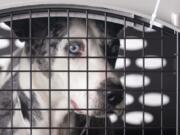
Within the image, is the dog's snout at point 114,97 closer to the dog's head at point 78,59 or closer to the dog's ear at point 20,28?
the dog's head at point 78,59

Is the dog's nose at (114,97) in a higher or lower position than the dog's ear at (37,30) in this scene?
lower

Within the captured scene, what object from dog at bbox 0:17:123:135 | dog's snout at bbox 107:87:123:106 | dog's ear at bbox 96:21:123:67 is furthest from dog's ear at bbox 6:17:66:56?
dog's snout at bbox 107:87:123:106

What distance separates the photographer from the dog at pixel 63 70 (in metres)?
0.94

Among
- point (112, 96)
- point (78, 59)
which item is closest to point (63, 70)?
point (78, 59)

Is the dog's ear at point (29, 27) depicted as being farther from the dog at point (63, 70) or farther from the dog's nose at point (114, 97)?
the dog's nose at point (114, 97)

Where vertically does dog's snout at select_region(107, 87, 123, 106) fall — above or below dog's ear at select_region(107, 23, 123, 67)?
below

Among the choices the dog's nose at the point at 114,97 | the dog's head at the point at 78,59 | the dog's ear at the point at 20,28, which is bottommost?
the dog's nose at the point at 114,97

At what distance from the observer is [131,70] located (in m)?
0.95

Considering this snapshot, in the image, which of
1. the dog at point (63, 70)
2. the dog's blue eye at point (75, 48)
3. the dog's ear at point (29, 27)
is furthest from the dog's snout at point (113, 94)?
the dog's ear at point (29, 27)

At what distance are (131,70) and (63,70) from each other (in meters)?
0.18

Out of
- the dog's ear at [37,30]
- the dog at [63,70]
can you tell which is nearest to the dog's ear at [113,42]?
the dog at [63,70]

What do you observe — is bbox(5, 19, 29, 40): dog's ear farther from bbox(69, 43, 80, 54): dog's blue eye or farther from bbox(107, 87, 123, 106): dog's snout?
bbox(107, 87, 123, 106): dog's snout

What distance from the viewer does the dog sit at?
943 millimetres

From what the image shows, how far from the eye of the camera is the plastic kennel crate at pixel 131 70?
36.3 inches
